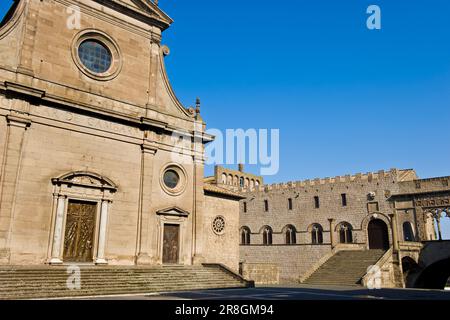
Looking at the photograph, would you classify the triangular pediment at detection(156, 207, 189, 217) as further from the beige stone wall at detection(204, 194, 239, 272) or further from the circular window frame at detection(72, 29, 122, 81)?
the circular window frame at detection(72, 29, 122, 81)

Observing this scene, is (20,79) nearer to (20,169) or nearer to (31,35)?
(31,35)

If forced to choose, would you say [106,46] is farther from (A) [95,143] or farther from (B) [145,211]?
(B) [145,211]

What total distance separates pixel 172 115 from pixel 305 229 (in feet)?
84.1

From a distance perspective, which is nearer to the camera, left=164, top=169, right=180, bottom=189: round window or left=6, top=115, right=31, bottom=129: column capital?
left=6, top=115, right=31, bottom=129: column capital

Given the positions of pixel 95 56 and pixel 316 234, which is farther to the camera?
pixel 316 234

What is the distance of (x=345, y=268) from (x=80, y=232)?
19.8 meters

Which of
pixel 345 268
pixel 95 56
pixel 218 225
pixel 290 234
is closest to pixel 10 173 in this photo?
pixel 95 56

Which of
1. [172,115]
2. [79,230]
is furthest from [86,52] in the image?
[79,230]

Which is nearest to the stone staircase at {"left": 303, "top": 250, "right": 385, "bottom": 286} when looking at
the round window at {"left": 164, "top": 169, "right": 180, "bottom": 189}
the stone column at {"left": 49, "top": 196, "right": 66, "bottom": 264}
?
the round window at {"left": 164, "top": 169, "right": 180, "bottom": 189}

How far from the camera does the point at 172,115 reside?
2322 centimetres

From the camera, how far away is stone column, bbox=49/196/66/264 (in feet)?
55.4

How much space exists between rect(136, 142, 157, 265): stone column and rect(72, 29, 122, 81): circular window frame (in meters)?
4.26

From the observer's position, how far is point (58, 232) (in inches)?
680
